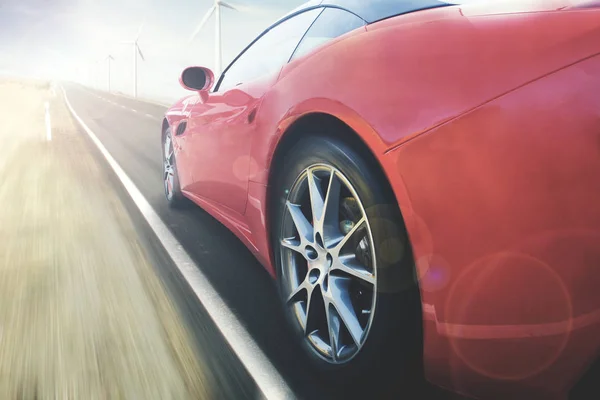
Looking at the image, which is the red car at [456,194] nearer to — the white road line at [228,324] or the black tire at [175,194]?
the white road line at [228,324]

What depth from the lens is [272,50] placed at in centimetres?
280

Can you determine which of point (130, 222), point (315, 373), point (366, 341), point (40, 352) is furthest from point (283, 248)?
point (130, 222)

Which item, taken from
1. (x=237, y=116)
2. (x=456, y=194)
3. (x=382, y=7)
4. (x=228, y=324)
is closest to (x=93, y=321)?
(x=228, y=324)

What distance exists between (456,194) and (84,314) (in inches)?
78.2

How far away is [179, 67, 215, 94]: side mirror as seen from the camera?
362cm

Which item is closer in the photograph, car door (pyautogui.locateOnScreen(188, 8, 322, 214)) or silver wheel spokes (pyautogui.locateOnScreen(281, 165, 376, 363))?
silver wheel spokes (pyautogui.locateOnScreen(281, 165, 376, 363))

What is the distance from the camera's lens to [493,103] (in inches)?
48.1

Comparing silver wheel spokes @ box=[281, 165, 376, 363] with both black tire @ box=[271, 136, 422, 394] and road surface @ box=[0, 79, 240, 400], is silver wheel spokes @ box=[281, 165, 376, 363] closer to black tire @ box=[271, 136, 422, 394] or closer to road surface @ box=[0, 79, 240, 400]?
black tire @ box=[271, 136, 422, 394]

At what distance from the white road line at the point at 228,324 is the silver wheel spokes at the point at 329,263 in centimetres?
22

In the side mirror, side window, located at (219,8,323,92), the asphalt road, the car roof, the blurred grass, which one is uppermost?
the car roof

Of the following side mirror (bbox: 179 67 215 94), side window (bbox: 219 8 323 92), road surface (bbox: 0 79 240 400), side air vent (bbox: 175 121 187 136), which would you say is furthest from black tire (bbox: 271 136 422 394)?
side air vent (bbox: 175 121 187 136)

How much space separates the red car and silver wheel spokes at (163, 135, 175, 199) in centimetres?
278

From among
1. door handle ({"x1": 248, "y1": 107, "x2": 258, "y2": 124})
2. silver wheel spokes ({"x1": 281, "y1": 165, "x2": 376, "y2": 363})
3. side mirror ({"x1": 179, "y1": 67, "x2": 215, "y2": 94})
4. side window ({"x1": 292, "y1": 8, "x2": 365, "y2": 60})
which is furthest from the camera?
side mirror ({"x1": 179, "y1": 67, "x2": 215, "y2": 94})

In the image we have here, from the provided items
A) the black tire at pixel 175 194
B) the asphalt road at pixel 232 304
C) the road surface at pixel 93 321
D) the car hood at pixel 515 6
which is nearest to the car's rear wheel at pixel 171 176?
the black tire at pixel 175 194
